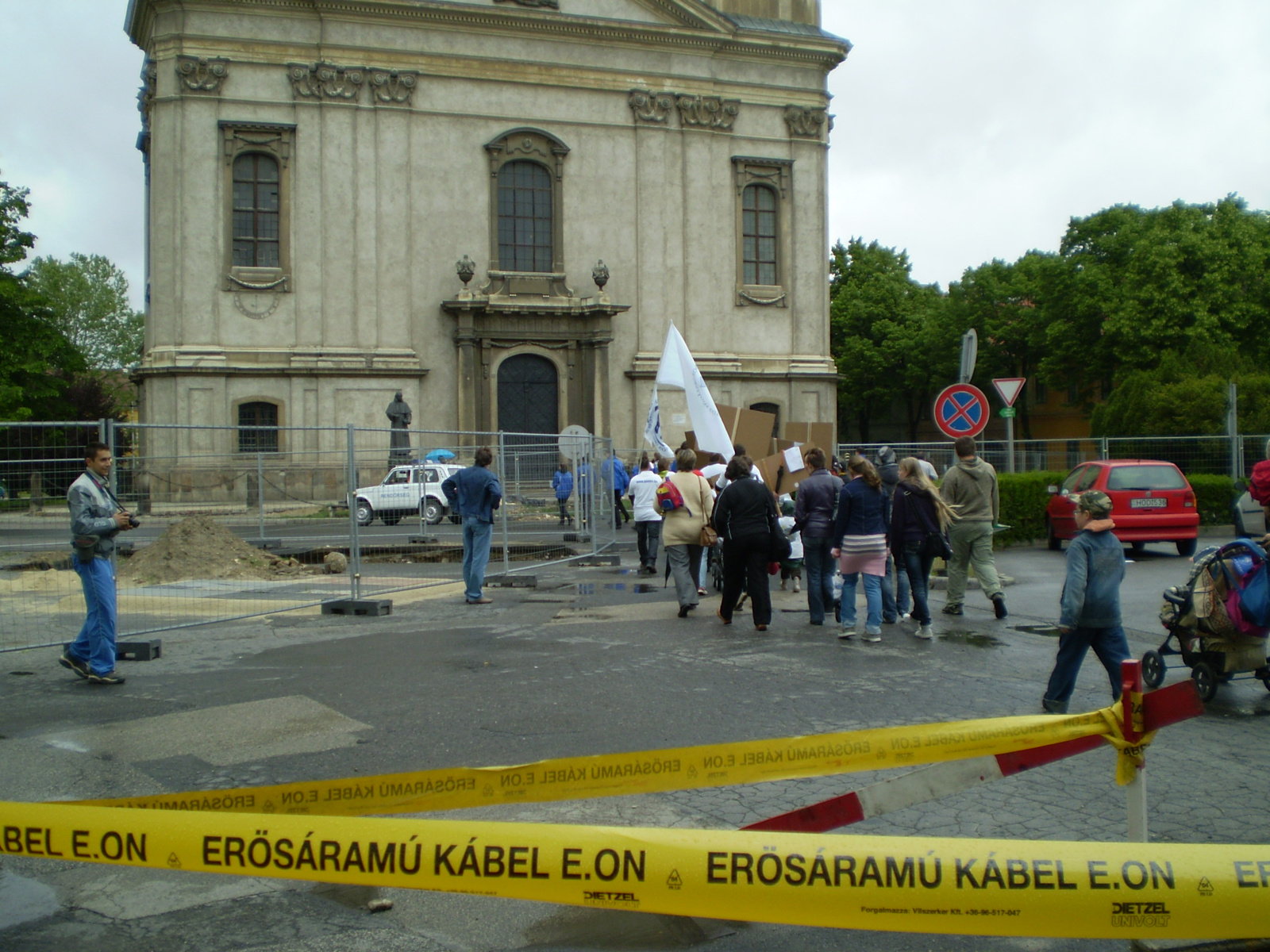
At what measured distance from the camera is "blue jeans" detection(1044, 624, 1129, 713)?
6.78 meters

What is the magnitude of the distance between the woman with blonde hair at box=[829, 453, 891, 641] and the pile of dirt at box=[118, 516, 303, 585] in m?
7.02

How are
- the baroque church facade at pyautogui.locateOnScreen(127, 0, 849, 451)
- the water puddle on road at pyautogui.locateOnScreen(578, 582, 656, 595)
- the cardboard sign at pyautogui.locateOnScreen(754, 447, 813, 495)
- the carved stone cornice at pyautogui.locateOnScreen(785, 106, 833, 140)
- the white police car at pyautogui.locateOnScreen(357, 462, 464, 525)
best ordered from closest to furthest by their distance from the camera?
the white police car at pyautogui.locateOnScreen(357, 462, 464, 525)
the water puddle on road at pyautogui.locateOnScreen(578, 582, 656, 595)
the cardboard sign at pyautogui.locateOnScreen(754, 447, 813, 495)
the baroque church facade at pyautogui.locateOnScreen(127, 0, 849, 451)
the carved stone cornice at pyautogui.locateOnScreen(785, 106, 833, 140)

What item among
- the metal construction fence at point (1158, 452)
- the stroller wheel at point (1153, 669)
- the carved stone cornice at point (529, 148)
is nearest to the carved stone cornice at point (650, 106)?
the carved stone cornice at point (529, 148)

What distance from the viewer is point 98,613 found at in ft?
27.0

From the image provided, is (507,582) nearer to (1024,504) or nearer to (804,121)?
(1024,504)

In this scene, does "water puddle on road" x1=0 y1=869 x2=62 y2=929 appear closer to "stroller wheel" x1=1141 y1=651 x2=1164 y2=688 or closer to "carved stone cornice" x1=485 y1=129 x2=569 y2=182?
"stroller wheel" x1=1141 y1=651 x2=1164 y2=688

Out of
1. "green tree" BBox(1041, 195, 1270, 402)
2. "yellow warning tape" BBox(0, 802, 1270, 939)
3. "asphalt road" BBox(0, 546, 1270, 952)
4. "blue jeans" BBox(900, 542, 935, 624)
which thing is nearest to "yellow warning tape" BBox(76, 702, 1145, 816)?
"yellow warning tape" BBox(0, 802, 1270, 939)

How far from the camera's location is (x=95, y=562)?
820 centimetres

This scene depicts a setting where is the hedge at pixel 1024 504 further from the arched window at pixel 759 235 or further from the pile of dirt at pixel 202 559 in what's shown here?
the arched window at pixel 759 235

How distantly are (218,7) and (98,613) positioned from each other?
27.8 meters

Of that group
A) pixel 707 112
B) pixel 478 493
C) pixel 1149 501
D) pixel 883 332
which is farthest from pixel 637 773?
pixel 883 332

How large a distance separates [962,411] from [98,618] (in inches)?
410

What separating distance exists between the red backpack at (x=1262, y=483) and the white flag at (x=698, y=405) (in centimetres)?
638

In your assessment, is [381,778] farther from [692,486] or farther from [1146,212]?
[1146,212]
